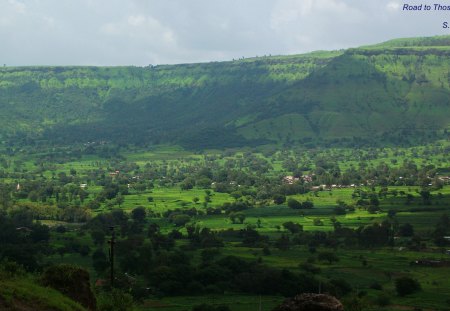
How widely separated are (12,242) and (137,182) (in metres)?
87.6

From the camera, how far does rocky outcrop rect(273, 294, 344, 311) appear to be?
30656 millimetres

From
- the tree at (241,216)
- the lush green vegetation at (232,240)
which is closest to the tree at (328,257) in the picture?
the lush green vegetation at (232,240)

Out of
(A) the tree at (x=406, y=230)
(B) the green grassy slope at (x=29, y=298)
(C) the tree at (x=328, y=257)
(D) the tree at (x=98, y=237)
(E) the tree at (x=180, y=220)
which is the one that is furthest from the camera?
(E) the tree at (x=180, y=220)

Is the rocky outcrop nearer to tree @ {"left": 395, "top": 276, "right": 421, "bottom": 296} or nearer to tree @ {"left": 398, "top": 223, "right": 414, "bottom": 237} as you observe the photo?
tree @ {"left": 395, "top": 276, "right": 421, "bottom": 296}

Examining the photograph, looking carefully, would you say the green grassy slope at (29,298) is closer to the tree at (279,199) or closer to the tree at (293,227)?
the tree at (293,227)

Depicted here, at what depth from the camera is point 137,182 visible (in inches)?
7077

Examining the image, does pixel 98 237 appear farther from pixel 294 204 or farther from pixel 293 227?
pixel 294 204

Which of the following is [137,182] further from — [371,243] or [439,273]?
[439,273]

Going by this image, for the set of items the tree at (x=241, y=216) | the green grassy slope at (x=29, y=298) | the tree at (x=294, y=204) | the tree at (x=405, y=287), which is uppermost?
the green grassy slope at (x=29, y=298)

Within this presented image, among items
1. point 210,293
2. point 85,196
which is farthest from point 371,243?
point 85,196

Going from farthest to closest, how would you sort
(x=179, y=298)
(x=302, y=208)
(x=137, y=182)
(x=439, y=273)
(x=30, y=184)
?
(x=137, y=182)
(x=30, y=184)
(x=302, y=208)
(x=439, y=273)
(x=179, y=298)

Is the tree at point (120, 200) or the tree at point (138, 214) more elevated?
the tree at point (120, 200)

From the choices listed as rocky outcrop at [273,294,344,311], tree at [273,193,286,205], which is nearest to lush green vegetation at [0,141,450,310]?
tree at [273,193,286,205]

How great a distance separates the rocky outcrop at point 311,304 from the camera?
101ft
